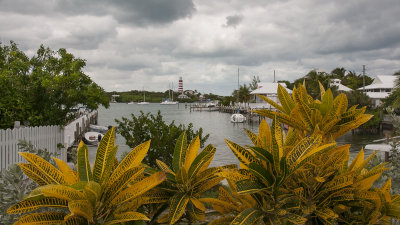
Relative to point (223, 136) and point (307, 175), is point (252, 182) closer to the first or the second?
point (307, 175)

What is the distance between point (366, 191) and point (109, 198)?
5.02ft

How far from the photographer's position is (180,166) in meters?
1.89

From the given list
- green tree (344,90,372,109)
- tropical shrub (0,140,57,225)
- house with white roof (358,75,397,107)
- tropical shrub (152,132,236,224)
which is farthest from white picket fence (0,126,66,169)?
house with white roof (358,75,397,107)

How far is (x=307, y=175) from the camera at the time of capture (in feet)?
6.30

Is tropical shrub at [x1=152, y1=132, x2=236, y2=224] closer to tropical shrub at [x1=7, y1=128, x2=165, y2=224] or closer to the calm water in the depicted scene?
tropical shrub at [x1=7, y1=128, x2=165, y2=224]

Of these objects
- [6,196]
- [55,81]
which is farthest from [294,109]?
[55,81]

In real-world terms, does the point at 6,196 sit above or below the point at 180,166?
below

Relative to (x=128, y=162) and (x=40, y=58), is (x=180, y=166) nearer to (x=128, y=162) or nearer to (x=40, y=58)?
(x=128, y=162)

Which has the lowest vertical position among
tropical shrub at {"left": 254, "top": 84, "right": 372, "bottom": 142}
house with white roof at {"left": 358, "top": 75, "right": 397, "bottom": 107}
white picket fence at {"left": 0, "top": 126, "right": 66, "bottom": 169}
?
white picket fence at {"left": 0, "top": 126, "right": 66, "bottom": 169}

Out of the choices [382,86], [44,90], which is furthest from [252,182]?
[382,86]

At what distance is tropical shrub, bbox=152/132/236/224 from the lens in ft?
5.92

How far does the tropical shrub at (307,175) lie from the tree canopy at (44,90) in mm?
9138

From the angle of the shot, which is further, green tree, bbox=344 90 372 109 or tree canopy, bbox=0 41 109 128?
green tree, bbox=344 90 372 109

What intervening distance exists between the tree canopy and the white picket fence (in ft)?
2.33
